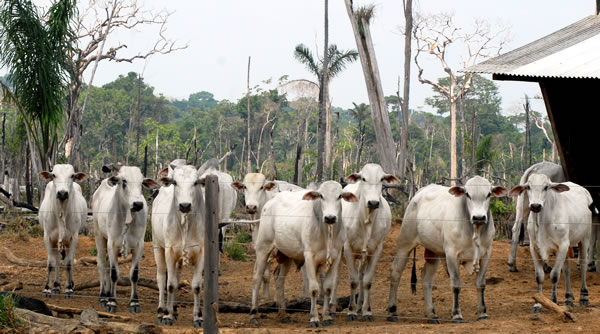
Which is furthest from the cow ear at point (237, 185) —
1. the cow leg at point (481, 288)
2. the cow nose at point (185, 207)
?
the cow leg at point (481, 288)

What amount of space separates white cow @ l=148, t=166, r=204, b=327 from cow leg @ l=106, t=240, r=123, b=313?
0.96 meters

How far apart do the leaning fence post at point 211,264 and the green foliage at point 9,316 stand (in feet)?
5.78

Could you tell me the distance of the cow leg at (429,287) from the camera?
10.4 metres

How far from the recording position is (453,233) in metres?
10.2

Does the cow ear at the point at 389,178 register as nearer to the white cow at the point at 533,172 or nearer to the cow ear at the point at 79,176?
the white cow at the point at 533,172

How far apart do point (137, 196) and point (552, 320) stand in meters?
5.15

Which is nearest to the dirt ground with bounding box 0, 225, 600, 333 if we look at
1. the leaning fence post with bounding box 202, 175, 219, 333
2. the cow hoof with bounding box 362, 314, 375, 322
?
the cow hoof with bounding box 362, 314, 375, 322

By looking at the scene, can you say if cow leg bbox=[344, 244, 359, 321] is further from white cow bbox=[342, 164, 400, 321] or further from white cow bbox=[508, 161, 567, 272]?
white cow bbox=[508, 161, 567, 272]

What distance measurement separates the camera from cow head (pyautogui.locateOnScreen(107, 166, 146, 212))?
34.7ft

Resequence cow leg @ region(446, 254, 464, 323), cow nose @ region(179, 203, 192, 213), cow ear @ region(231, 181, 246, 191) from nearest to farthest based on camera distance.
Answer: cow nose @ region(179, 203, 192, 213) → cow leg @ region(446, 254, 464, 323) → cow ear @ region(231, 181, 246, 191)

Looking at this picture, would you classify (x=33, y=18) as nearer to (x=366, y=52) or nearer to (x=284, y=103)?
(x=366, y=52)

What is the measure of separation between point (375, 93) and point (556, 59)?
1514cm

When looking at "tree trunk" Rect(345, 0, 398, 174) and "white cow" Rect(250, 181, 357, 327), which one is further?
"tree trunk" Rect(345, 0, 398, 174)

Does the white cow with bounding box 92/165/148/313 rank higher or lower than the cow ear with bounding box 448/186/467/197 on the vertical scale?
lower
